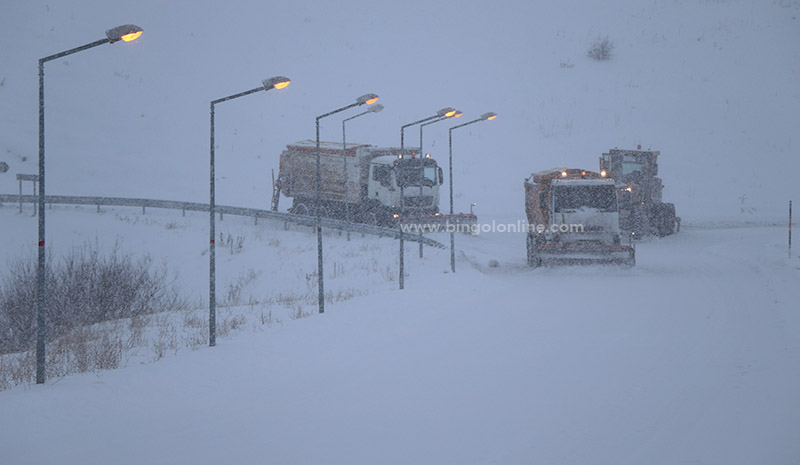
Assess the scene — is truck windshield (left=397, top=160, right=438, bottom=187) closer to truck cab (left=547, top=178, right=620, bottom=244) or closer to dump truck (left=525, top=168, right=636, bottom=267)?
dump truck (left=525, top=168, right=636, bottom=267)

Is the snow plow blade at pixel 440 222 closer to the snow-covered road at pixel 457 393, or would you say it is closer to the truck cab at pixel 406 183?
the truck cab at pixel 406 183

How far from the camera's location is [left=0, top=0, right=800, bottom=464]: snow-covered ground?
6.54m

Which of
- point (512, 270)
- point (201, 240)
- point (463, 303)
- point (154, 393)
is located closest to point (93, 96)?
point (201, 240)

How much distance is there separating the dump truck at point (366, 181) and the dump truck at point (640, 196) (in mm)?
8102

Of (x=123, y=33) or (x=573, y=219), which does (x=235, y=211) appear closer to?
(x=573, y=219)

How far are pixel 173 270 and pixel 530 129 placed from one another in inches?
1372

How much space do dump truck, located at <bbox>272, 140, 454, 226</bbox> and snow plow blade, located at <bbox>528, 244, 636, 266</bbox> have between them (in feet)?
32.7

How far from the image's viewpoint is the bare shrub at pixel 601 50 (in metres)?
62.0

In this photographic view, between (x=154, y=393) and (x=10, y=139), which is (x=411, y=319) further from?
(x=10, y=139)

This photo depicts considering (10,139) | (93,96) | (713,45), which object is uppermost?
(713,45)

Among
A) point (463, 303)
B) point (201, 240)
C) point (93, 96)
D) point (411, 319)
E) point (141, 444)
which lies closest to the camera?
point (141, 444)

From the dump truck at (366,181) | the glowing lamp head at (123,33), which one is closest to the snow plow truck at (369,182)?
the dump truck at (366,181)

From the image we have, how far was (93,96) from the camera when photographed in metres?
51.7

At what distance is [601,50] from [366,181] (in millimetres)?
39290
